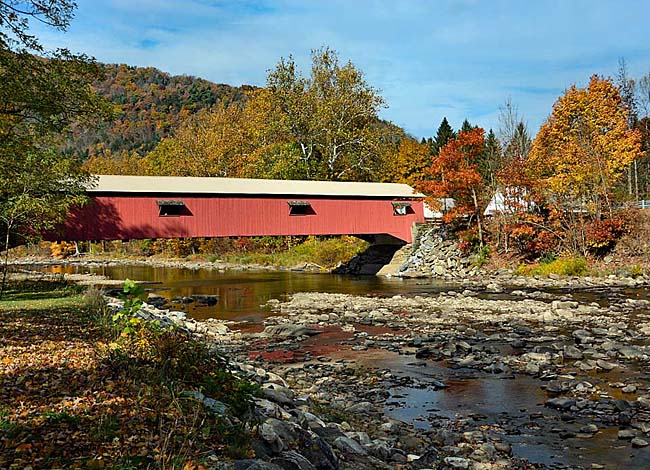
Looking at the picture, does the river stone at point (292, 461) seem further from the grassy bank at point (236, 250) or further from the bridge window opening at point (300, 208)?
the grassy bank at point (236, 250)

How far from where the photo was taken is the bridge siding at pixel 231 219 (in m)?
20.3

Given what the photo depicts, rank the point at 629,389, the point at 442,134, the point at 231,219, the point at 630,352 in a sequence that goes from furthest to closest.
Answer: the point at 442,134 → the point at 231,219 → the point at 630,352 → the point at 629,389

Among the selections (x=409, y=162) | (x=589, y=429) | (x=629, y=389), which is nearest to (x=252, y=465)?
(x=589, y=429)

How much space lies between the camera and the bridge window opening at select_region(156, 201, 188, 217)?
2132 centimetres

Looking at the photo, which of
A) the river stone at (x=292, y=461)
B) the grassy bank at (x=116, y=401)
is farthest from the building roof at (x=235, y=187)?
the river stone at (x=292, y=461)

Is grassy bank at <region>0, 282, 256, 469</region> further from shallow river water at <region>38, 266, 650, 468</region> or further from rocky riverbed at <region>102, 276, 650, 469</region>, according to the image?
shallow river water at <region>38, 266, 650, 468</region>

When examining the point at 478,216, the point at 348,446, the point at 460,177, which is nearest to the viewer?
the point at 348,446

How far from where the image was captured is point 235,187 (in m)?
23.2

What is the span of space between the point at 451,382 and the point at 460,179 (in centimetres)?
1755

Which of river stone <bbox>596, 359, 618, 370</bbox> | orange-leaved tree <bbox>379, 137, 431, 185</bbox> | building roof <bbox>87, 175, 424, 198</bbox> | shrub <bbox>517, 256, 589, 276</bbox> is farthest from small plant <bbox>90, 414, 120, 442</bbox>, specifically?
orange-leaved tree <bbox>379, 137, 431, 185</bbox>

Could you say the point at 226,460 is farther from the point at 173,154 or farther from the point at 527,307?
the point at 173,154

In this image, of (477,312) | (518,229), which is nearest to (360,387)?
(477,312)

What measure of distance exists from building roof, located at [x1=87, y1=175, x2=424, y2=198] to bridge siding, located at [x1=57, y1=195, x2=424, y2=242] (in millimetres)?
267

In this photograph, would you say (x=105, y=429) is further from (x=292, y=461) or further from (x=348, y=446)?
(x=348, y=446)
